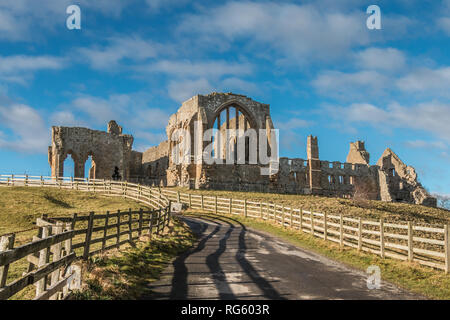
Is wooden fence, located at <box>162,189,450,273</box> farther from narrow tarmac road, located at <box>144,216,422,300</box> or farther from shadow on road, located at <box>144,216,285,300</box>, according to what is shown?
shadow on road, located at <box>144,216,285,300</box>

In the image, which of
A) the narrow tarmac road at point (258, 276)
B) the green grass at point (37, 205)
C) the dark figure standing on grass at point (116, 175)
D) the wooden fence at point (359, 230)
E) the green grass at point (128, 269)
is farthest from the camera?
the dark figure standing on grass at point (116, 175)

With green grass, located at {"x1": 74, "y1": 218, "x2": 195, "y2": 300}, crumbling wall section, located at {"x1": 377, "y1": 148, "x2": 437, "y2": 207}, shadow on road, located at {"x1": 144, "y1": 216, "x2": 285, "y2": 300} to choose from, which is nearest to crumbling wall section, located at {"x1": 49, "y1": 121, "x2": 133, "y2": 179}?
shadow on road, located at {"x1": 144, "y1": 216, "x2": 285, "y2": 300}

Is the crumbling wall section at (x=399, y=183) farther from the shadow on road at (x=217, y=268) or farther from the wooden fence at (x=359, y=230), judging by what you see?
the shadow on road at (x=217, y=268)

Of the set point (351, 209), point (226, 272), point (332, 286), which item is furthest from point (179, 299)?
point (351, 209)

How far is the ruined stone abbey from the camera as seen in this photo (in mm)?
39125

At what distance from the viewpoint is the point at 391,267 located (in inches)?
427

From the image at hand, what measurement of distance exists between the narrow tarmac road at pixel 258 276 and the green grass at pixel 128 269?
1.18 ft

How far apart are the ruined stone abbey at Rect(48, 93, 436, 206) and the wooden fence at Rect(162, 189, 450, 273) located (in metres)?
10.3

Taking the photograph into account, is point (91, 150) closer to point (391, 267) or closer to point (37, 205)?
point (37, 205)

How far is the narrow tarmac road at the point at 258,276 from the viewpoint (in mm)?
7500

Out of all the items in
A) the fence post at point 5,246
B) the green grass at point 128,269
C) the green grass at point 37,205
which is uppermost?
the fence post at point 5,246

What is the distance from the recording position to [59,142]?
131 feet

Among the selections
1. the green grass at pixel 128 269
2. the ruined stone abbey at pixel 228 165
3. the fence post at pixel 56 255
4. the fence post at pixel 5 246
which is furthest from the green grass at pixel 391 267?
the ruined stone abbey at pixel 228 165
